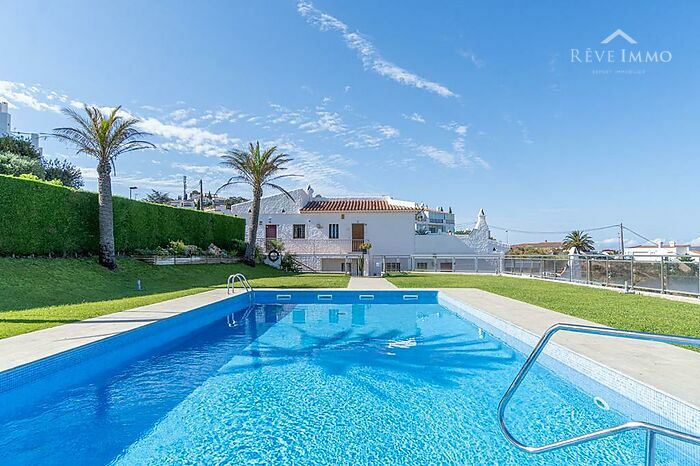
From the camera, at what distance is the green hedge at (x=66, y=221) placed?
11.8 m

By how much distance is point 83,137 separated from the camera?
14.3m

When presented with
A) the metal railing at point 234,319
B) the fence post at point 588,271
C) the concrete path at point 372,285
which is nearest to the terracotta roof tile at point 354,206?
the concrete path at point 372,285

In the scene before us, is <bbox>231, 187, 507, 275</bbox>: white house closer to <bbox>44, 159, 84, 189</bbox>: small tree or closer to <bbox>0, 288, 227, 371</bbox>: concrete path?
<bbox>44, 159, 84, 189</bbox>: small tree

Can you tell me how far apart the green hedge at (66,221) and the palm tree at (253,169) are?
373 cm

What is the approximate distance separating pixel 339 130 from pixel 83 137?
12857mm

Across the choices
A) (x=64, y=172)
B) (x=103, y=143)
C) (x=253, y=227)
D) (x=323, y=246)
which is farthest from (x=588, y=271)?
(x=64, y=172)

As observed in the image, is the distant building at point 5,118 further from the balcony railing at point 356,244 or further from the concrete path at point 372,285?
the concrete path at point 372,285

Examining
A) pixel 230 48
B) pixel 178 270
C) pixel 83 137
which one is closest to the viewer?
pixel 83 137

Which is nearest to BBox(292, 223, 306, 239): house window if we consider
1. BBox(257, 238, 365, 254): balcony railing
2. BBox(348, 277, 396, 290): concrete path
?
BBox(257, 238, 365, 254): balcony railing

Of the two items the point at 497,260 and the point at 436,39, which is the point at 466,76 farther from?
the point at 497,260

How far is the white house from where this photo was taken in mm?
27203

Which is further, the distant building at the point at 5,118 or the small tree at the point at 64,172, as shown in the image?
the distant building at the point at 5,118

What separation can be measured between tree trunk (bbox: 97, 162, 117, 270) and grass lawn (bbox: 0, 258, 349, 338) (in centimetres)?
37

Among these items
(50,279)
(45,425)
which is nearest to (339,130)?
(50,279)
